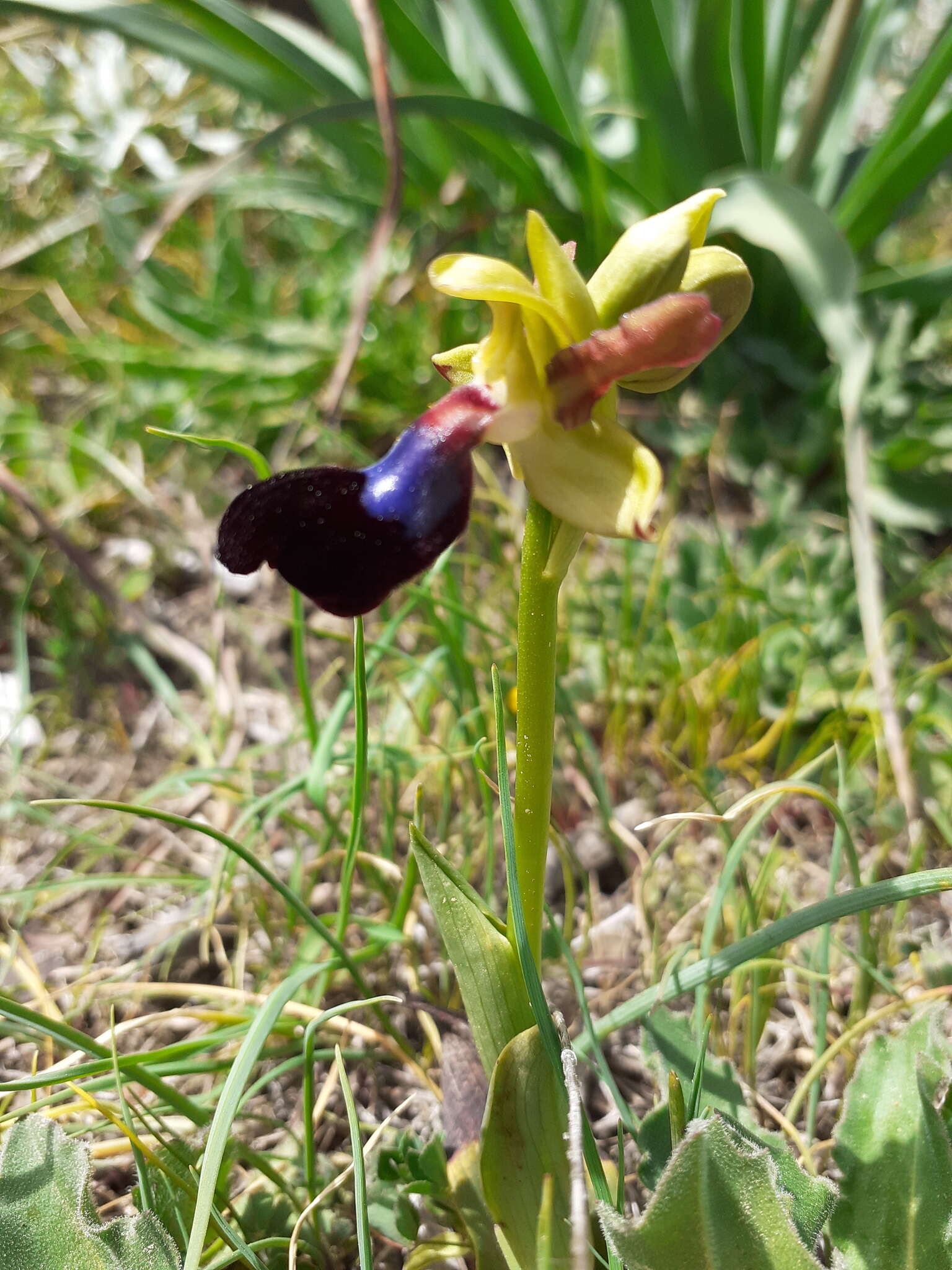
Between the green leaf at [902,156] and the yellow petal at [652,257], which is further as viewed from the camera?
the green leaf at [902,156]

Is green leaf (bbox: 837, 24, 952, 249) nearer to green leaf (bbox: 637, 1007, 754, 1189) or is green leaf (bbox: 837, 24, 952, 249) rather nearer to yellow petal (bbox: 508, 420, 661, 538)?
yellow petal (bbox: 508, 420, 661, 538)

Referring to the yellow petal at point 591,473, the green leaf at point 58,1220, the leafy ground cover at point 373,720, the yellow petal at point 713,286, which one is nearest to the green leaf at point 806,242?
the leafy ground cover at point 373,720

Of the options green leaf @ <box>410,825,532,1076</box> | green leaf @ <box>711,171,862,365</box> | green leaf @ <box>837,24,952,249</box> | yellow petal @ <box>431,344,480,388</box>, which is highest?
green leaf @ <box>837,24,952,249</box>

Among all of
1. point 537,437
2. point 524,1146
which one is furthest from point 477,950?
point 537,437

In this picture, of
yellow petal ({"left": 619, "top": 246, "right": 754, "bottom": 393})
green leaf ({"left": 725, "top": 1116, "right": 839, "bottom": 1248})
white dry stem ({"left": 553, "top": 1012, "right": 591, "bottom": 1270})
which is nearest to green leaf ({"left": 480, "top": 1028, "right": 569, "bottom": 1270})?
white dry stem ({"left": 553, "top": 1012, "right": 591, "bottom": 1270})

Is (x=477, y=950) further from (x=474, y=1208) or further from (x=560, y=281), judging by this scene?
(x=560, y=281)

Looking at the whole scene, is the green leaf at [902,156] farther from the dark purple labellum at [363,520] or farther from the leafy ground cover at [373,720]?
the dark purple labellum at [363,520]

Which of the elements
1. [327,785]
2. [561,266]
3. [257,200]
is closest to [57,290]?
[257,200]
